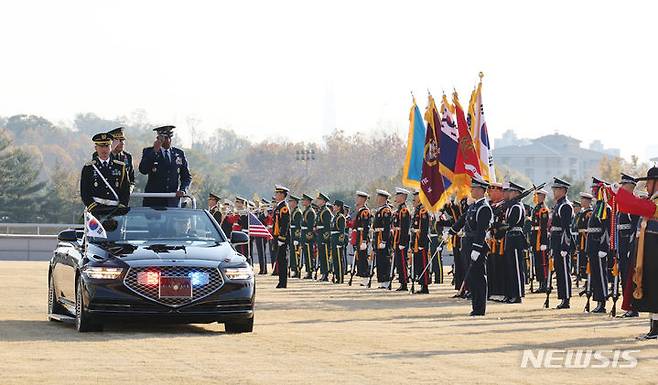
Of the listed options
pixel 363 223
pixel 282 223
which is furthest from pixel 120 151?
pixel 363 223

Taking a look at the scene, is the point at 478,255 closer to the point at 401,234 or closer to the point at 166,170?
the point at 166,170

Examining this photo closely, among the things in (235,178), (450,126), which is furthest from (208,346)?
(235,178)

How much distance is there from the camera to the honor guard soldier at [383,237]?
29156 mm

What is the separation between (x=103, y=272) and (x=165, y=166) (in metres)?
4.35

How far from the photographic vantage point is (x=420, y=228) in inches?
1095

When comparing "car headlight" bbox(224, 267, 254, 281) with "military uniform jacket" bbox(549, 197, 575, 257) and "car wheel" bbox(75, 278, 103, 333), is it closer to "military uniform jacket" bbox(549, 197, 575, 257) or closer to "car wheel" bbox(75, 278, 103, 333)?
"car wheel" bbox(75, 278, 103, 333)

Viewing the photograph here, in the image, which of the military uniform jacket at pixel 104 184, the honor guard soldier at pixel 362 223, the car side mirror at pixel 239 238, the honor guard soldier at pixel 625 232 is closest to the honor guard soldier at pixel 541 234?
the honor guard soldier at pixel 362 223

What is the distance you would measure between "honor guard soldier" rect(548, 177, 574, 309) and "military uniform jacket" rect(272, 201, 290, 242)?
5.23 metres

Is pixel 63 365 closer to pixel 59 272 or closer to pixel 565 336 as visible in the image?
pixel 59 272

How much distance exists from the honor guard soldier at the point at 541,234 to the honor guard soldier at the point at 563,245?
1142mm

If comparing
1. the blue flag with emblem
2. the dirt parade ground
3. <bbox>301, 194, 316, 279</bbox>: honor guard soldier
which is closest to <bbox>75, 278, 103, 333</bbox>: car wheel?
the dirt parade ground

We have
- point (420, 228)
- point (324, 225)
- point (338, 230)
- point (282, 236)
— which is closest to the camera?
point (420, 228)

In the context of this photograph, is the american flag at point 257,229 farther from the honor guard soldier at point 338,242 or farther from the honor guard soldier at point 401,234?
the honor guard soldier at point 401,234

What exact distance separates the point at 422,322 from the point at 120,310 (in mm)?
4700
